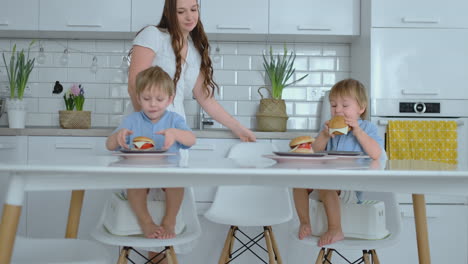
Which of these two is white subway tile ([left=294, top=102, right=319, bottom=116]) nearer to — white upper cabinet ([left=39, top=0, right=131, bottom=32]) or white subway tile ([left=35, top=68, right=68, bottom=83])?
white upper cabinet ([left=39, top=0, right=131, bottom=32])

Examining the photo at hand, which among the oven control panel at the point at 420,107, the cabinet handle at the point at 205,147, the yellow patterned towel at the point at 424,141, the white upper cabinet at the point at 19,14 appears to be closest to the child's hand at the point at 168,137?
the cabinet handle at the point at 205,147

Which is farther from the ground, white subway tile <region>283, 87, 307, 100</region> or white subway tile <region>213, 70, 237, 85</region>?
white subway tile <region>213, 70, 237, 85</region>

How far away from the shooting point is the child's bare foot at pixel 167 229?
1732 millimetres

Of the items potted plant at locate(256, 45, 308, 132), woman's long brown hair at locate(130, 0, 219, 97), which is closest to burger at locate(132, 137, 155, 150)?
woman's long brown hair at locate(130, 0, 219, 97)

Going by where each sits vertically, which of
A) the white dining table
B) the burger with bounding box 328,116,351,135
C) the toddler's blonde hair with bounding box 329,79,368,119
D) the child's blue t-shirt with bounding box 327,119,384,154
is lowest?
the white dining table

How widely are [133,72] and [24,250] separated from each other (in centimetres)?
88

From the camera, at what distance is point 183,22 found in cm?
223

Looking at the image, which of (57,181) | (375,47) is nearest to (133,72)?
(57,181)

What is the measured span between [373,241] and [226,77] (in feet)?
6.93

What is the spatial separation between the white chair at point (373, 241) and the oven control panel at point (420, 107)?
1.19 meters

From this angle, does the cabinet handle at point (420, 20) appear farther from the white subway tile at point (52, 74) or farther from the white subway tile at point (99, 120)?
the white subway tile at point (52, 74)

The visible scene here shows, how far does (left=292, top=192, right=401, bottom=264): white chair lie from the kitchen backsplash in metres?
1.71

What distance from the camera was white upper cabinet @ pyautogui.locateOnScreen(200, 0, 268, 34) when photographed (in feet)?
10.8

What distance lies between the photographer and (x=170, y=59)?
226 cm
